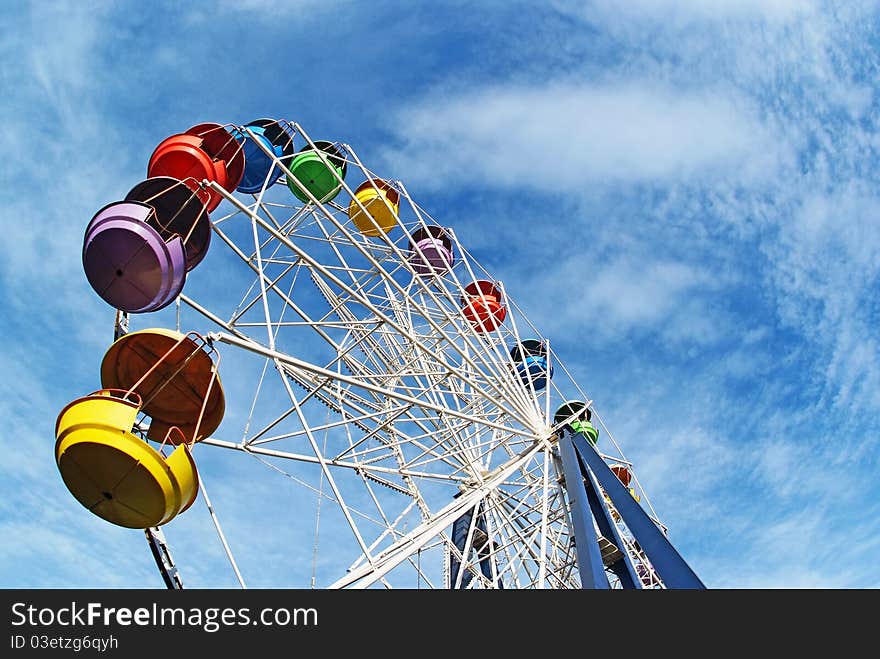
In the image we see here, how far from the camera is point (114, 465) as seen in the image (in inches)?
263

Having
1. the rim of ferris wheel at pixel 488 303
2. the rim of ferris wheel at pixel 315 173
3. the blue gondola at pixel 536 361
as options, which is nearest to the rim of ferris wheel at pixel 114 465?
the rim of ferris wheel at pixel 315 173

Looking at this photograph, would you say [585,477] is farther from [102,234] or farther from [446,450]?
[102,234]

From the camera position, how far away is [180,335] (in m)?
8.23

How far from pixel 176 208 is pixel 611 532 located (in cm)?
883

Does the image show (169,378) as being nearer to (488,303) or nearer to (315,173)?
(315,173)

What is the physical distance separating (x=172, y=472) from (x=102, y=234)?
3.11 metres

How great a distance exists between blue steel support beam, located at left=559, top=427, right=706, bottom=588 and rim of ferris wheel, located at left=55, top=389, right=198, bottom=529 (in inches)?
266

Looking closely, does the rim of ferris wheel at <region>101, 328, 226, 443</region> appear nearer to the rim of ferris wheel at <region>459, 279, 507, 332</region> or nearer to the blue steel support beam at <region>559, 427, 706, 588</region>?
the blue steel support beam at <region>559, 427, 706, 588</region>

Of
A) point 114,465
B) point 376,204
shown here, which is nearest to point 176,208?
point 114,465

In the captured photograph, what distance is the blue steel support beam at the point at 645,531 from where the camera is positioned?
345 inches

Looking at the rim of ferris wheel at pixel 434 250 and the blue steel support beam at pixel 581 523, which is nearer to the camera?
the blue steel support beam at pixel 581 523

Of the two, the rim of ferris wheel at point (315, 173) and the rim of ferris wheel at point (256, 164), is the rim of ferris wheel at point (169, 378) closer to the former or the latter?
the rim of ferris wheel at point (256, 164)

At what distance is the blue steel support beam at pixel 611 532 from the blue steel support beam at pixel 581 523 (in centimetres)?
26
